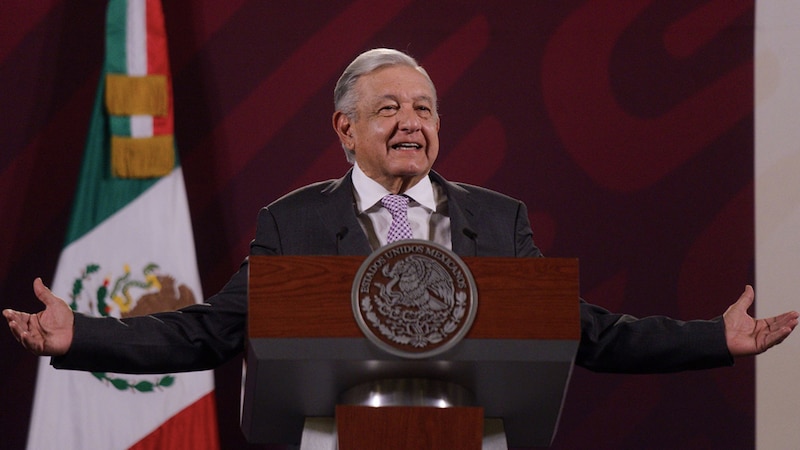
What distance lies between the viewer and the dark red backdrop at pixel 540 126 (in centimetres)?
374

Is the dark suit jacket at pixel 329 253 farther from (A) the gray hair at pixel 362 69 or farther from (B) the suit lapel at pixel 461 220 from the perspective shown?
(A) the gray hair at pixel 362 69

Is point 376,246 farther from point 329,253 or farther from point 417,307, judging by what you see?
point 417,307

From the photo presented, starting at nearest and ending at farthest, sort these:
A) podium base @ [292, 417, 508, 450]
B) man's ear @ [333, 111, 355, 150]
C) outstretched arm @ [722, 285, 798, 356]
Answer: podium base @ [292, 417, 508, 450]
outstretched arm @ [722, 285, 798, 356]
man's ear @ [333, 111, 355, 150]

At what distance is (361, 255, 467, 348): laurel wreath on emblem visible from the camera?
175 centimetres

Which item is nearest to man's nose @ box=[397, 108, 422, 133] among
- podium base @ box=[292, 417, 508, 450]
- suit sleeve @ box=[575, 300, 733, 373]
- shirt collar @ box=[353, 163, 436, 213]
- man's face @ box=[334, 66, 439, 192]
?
man's face @ box=[334, 66, 439, 192]

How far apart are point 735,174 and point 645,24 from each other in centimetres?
59

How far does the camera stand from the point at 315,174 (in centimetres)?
381

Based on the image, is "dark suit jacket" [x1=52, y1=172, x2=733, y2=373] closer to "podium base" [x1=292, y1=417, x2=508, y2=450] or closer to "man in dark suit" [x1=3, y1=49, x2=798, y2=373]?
"man in dark suit" [x1=3, y1=49, x2=798, y2=373]

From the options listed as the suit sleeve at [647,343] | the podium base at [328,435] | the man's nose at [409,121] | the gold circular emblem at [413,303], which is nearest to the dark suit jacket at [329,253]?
the suit sleeve at [647,343]

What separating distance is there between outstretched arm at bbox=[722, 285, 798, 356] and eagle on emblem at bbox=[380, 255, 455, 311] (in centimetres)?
64

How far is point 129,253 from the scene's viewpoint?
11.9 ft

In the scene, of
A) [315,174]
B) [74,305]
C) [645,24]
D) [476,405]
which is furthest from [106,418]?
[645,24]

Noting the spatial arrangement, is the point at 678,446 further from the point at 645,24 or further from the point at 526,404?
the point at 526,404

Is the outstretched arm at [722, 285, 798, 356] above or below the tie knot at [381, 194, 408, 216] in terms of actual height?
below
